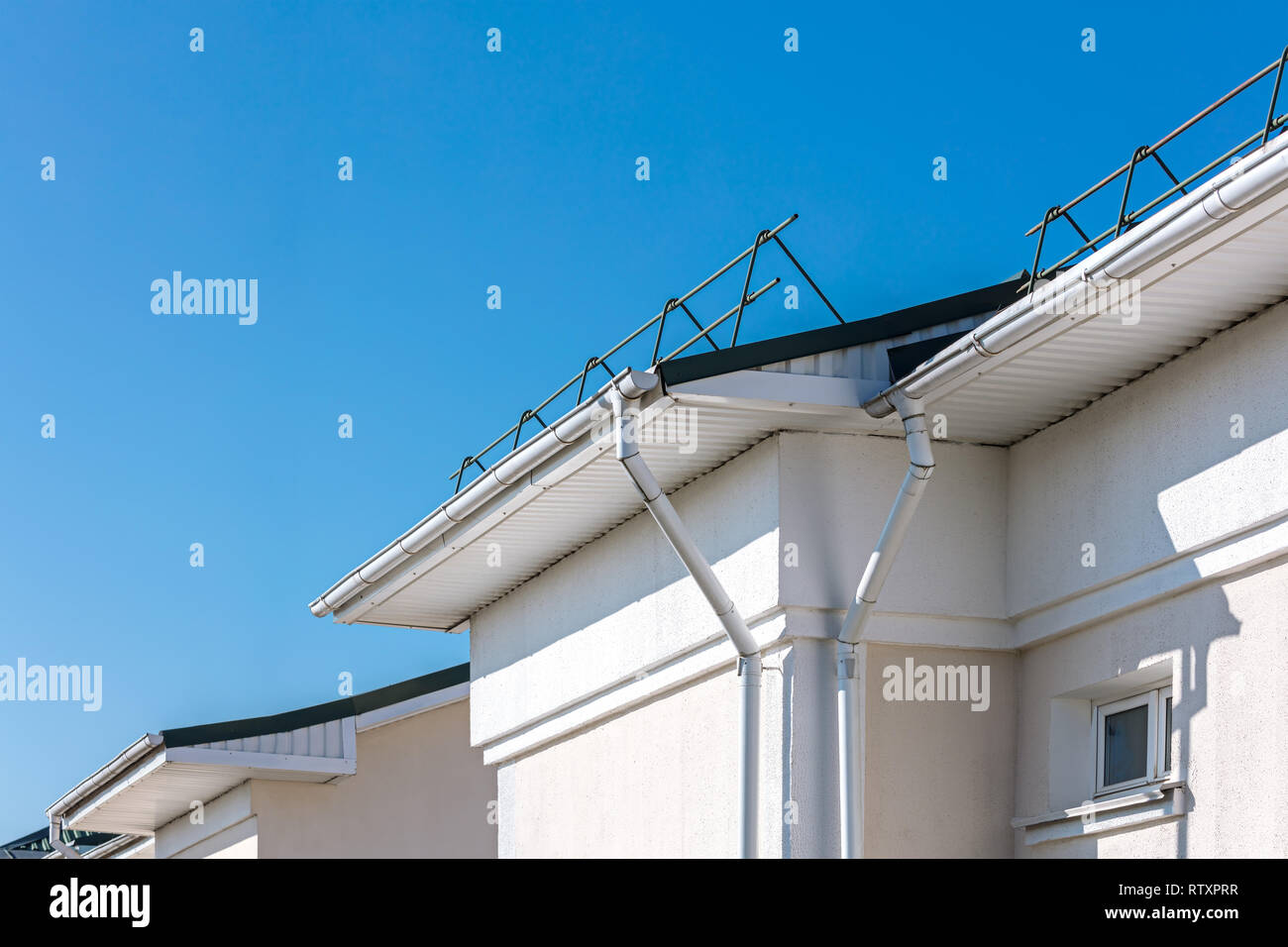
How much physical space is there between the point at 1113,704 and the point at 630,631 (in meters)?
3.00

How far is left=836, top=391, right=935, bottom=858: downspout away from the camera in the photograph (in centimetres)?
793

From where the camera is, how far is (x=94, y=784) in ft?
51.3

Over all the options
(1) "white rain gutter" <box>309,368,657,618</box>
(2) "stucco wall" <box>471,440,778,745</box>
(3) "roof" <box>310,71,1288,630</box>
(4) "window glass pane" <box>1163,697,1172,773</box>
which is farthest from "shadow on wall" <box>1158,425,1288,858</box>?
(1) "white rain gutter" <box>309,368,657,618</box>

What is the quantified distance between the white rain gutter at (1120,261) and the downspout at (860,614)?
21 centimetres

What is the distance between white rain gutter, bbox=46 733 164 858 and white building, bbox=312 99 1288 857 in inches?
226

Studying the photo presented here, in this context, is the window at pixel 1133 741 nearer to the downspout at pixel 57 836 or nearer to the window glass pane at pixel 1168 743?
the window glass pane at pixel 1168 743

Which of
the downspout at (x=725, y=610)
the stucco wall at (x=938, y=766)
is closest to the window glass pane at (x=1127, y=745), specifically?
the stucco wall at (x=938, y=766)

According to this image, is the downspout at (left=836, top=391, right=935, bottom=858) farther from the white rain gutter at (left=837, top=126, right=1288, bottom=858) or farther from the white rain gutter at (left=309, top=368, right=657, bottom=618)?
the white rain gutter at (left=309, top=368, right=657, bottom=618)

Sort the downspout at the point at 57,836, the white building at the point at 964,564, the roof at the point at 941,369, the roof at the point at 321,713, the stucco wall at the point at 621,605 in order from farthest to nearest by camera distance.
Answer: the downspout at the point at 57,836, the roof at the point at 321,713, the stucco wall at the point at 621,605, the white building at the point at 964,564, the roof at the point at 941,369

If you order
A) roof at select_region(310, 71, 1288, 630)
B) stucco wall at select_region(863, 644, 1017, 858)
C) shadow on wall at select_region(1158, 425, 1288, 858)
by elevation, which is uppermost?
roof at select_region(310, 71, 1288, 630)

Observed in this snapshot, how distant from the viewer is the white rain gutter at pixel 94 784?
47.3 feet

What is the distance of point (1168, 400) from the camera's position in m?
7.62

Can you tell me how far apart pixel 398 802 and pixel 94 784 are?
116 inches
